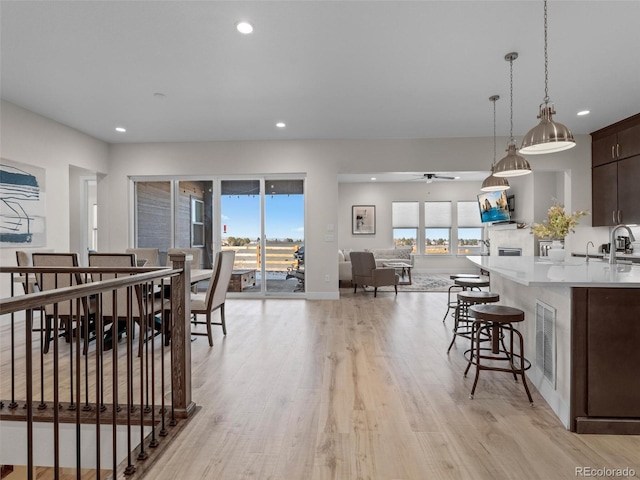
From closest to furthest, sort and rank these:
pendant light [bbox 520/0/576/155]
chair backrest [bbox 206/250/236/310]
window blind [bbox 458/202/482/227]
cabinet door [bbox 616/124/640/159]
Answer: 1. pendant light [bbox 520/0/576/155]
2. chair backrest [bbox 206/250/236/310]
3. cabinet door [bbox 616/124/640/159]
4. window blind [bbox 458/202/482/227]

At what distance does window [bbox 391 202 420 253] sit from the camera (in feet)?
33.7

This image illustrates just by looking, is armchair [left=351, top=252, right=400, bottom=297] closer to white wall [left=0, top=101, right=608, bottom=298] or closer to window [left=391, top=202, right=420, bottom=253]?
white wall [left=0, top=101, right=608, bottom=298]

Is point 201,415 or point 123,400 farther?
point 123,400

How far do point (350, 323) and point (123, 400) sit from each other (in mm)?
2668

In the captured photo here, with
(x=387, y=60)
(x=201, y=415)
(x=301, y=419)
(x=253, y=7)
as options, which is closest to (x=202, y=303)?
(x=201, y=415)

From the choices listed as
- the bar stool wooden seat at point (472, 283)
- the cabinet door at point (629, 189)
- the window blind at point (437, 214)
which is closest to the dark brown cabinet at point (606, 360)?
the bar stool wooden seat at point (472, 283)

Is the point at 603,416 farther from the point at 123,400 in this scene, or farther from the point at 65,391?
the point at 65,391

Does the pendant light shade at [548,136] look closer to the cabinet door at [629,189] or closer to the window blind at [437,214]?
the cabinet door at [629,189]

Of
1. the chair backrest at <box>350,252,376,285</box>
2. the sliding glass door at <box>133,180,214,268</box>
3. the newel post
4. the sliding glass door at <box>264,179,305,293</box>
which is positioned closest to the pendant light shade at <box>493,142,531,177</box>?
the newel post

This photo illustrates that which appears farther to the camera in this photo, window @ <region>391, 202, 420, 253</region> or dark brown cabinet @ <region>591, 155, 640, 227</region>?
window @ <region>391, 202, 420, 253</region>

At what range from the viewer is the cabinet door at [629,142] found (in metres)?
4.79

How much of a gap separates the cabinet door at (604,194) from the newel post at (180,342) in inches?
243

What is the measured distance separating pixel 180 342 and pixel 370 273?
4.74 metres

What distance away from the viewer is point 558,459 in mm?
1730
